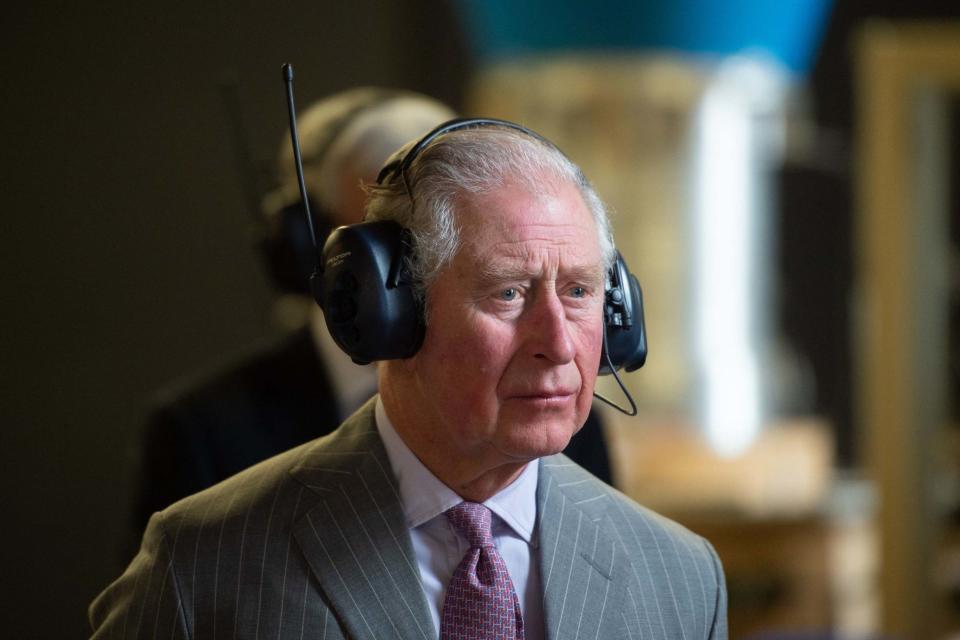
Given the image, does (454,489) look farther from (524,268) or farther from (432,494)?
(524,268)

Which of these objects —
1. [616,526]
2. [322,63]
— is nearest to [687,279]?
[322,63]

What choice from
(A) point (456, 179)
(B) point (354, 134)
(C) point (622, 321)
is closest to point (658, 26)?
(B) point (354, 134)

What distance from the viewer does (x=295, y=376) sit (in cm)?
212

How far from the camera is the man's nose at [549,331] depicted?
132 centimetres

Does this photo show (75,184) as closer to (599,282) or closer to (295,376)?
(295,376)

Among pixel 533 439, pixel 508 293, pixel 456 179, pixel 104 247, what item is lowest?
pixel 104 247

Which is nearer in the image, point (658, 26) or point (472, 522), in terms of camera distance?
point (472, 522)

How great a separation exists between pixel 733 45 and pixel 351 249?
2.30 meters

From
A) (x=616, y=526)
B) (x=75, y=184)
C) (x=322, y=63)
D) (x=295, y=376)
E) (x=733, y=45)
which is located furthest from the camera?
(x=322, y=63)

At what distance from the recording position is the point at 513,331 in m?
1.34

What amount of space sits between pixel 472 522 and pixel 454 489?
0.14 feet

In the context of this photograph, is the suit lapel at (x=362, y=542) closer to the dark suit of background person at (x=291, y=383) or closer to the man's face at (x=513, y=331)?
the man's face at (x=513, y=331)

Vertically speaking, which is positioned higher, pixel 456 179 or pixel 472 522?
pixel 456 179

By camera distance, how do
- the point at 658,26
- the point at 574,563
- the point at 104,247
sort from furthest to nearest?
the point at 104,247, the point at 658,26, the point at 574,563
